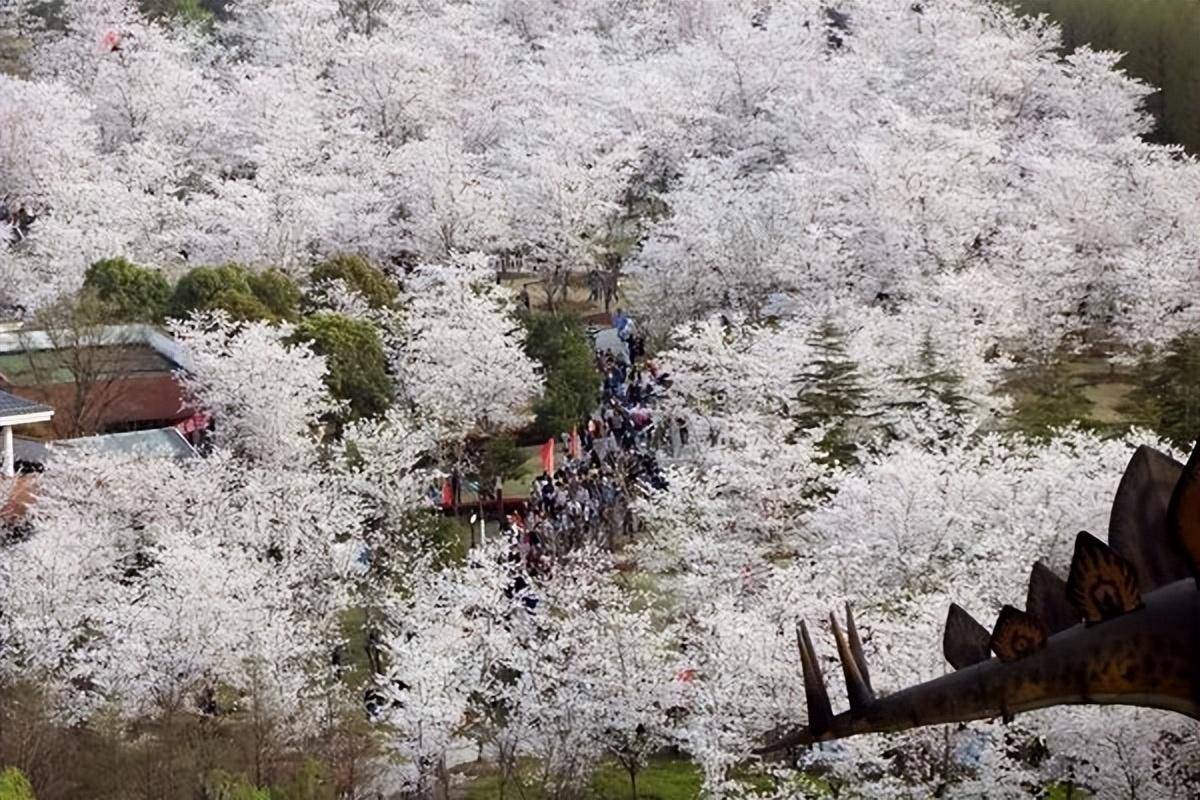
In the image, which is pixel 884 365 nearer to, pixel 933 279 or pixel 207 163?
pixel 933 279

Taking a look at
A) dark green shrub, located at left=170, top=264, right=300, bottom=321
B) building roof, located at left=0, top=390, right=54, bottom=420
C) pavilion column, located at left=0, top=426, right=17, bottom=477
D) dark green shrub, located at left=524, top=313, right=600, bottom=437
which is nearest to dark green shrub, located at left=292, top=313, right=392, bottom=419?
dark green shrub, located at left=170, top=264, right=300, bottom=321

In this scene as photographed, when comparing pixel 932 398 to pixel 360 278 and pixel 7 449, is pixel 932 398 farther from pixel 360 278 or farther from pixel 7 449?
pixel 7 449

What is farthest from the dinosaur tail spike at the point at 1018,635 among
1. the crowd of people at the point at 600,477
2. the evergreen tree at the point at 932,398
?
the evergreen tree at the point at 932,398

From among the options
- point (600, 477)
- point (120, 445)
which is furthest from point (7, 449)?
point (600, 477)

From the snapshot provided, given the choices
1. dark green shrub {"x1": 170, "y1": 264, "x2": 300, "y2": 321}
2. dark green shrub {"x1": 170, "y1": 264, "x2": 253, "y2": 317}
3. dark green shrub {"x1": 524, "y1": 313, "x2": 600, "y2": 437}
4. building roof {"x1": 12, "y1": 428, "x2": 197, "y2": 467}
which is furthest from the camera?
dark green shrub {"x1": 170, "y1": 264, "x2": 253, "y2": 317}

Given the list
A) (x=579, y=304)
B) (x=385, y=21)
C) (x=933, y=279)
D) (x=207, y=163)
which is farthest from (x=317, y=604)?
(x=385, y=21)

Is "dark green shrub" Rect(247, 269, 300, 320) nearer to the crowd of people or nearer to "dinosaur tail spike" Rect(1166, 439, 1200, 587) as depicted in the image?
the crowd of people
